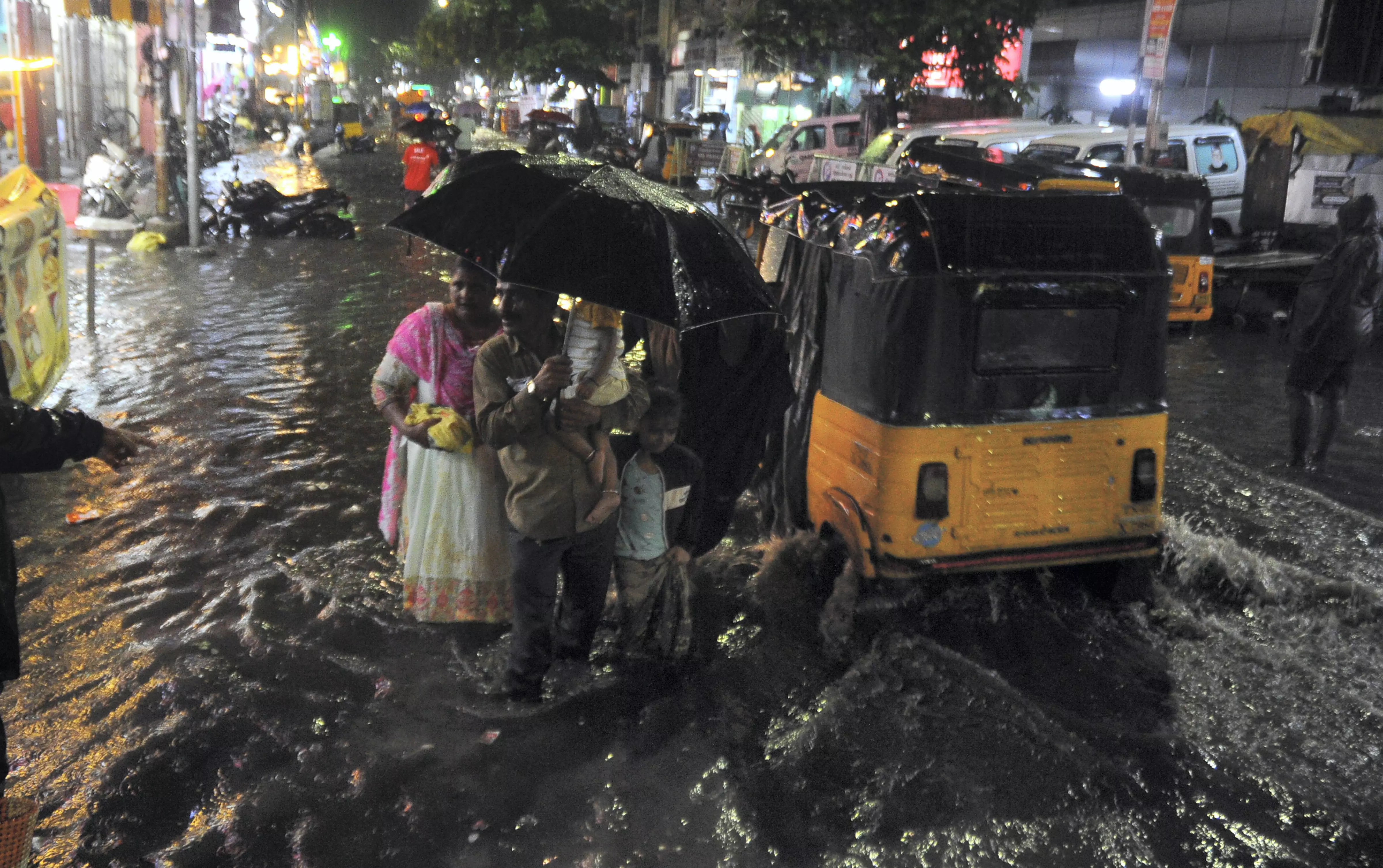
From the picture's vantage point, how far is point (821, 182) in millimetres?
5691

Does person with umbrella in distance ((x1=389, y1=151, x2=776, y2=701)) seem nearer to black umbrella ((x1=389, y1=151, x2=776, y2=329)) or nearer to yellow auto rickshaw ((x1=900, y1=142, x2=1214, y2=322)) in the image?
black umbrella ((x1=389, y1=151, x2=776, y2=329))

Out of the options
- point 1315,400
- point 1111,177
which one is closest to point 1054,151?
point 1111,177

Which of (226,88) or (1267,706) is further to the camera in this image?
(226,88)

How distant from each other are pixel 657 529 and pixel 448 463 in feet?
2.86

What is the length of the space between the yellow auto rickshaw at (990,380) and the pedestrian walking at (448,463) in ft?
5.22

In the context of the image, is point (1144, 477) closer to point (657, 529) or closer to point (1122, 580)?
point (1122, 580)

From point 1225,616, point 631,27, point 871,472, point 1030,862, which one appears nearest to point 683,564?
point 871,472

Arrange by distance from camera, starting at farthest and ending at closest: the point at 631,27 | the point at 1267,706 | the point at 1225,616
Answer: the point at 631,27 < the point at 1225,616 < the point at 1267,706

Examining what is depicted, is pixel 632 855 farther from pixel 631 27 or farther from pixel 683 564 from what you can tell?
pixel 631 27

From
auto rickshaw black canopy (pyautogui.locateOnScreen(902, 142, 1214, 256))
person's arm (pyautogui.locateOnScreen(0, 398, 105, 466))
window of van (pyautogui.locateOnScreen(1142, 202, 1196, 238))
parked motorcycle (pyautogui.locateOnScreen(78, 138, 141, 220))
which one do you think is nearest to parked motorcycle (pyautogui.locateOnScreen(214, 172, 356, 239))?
parked motorcycle (pyautogui.locateOnScreen(78, 138, 141, 220))

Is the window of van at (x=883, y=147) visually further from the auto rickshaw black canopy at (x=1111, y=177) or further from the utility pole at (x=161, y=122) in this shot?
the utility pole at (x=161, y=122)

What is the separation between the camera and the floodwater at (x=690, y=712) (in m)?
3.55

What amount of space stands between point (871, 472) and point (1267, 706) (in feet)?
5.99

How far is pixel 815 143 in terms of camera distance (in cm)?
2183
